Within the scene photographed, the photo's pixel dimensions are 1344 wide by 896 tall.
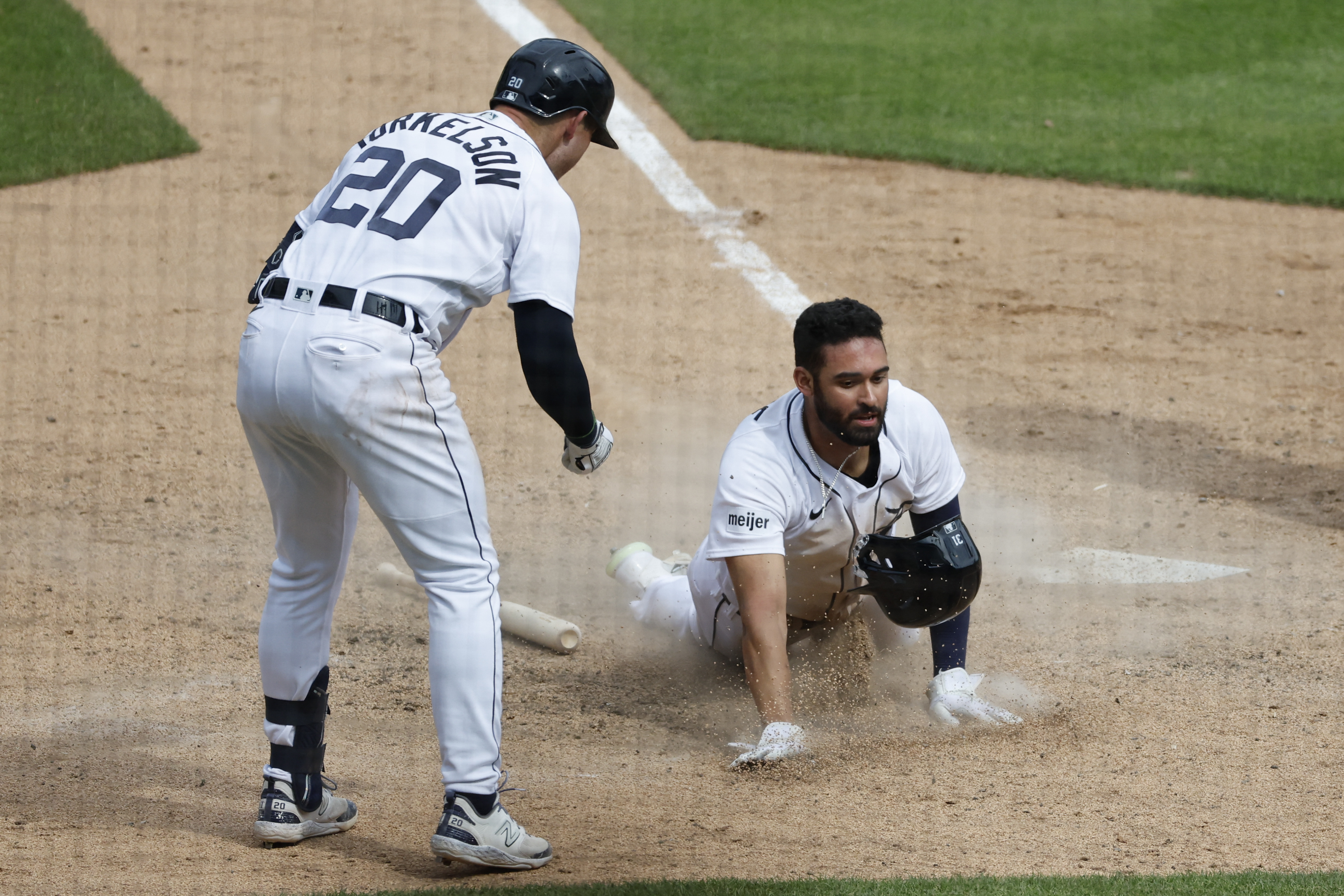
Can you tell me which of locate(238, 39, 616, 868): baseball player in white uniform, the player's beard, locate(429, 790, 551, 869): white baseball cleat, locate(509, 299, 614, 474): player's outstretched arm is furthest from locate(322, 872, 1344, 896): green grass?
the player's beard

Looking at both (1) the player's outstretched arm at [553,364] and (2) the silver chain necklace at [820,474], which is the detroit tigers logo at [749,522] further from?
(1) the player's outstretched arm at [553,364]

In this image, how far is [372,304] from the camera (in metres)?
2.67

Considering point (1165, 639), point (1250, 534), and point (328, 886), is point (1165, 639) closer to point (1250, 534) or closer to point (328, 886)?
point (1250, 534)

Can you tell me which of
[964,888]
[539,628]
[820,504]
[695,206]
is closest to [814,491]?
[820,504]

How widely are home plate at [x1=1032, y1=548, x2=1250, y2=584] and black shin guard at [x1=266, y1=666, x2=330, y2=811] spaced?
8.91 ft

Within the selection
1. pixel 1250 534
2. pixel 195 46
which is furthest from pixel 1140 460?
pixel 195 46

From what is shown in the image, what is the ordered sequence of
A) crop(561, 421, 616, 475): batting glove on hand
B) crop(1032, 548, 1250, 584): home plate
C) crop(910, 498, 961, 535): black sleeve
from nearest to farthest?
1. crop(561, 421, 616, 475): batting glove on hand
2. crop(910, 498, 961, 535): black sleeve
3. crop(1032, 548, 1250, 584): home plate

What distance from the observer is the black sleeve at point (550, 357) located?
104 inches

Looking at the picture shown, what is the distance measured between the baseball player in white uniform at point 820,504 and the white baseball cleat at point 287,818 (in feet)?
3.15

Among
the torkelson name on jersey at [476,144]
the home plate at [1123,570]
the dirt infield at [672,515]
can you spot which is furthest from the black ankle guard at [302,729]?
the home plate at [1123,570]

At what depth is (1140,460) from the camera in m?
5.79

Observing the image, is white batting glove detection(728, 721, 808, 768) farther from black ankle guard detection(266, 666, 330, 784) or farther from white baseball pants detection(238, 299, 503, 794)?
black ankle guard detection(266, 666, 330, 784)

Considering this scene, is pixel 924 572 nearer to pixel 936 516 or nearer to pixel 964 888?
pixel 936 516

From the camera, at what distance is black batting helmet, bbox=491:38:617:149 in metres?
2.96
